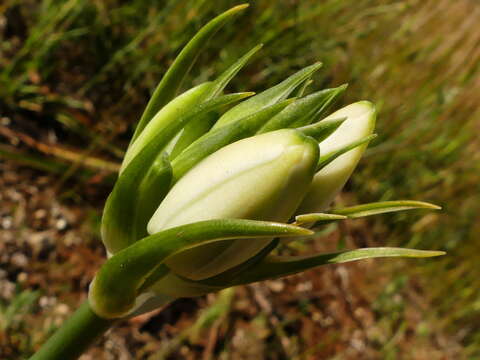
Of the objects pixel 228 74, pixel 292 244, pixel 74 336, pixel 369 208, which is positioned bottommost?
pixel 292 244

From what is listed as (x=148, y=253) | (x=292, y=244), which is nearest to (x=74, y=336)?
(x=148, y=253)

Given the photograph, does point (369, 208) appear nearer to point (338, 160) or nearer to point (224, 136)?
point (338, 160)

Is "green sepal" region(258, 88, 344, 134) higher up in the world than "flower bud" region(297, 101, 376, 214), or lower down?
higher up

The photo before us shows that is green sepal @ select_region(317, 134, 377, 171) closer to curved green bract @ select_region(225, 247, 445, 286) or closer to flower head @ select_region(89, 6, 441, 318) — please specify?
flower head @ select_region(89, 6, 441, 318)

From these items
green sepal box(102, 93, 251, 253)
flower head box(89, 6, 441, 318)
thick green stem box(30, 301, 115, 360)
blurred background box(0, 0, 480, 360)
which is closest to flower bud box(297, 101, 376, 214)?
flower head box(89, 6, 441, 318)

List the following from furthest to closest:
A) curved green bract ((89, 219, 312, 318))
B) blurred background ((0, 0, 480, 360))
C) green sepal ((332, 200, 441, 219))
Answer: blurred background ((0, 0, 480, 360)) → green sepal ((332, 200, 441, 219)) → curved green bract ((89, 219, 312, 318))

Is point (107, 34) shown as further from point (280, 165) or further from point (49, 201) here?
point (280, 165)

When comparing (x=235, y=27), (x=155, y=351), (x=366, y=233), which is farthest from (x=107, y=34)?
(x=366, y=233)
